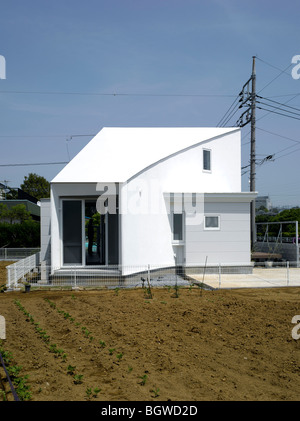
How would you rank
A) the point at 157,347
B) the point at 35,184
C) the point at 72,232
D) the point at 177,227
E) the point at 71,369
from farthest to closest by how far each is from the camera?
the point at 35,184
the point at 177,227
the point at 72,232
the point at 157,347
the point at 71,369

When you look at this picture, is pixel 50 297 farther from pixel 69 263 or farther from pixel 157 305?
pixel 157 305

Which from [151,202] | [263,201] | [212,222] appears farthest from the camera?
[263,201]

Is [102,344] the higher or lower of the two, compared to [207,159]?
lower

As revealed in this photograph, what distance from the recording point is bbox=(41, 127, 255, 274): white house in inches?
527

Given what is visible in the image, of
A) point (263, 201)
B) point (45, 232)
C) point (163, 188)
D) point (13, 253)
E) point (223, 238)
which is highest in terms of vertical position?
point (263, 201)

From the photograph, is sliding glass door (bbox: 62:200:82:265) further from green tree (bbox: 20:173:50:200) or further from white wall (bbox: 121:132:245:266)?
green tree (bbox: 20:173:50:200)

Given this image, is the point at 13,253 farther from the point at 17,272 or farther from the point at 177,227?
the point at 177,227

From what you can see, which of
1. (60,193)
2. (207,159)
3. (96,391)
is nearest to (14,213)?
(207,159)

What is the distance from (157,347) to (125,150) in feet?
37.0

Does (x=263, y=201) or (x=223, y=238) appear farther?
(x=263, y=201)

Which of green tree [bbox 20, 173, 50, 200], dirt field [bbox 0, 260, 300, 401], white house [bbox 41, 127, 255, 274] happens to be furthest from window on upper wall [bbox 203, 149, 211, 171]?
green tree [bbox 20, 173, 50, 200]

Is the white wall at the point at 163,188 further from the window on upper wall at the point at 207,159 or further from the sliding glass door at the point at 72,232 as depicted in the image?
the sliding glass door at the point at 72,232

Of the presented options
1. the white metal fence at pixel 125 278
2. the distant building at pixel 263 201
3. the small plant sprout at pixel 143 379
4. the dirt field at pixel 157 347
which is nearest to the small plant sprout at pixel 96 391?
the dirt field at pixel 157 347

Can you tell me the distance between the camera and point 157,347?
21.4 ft
